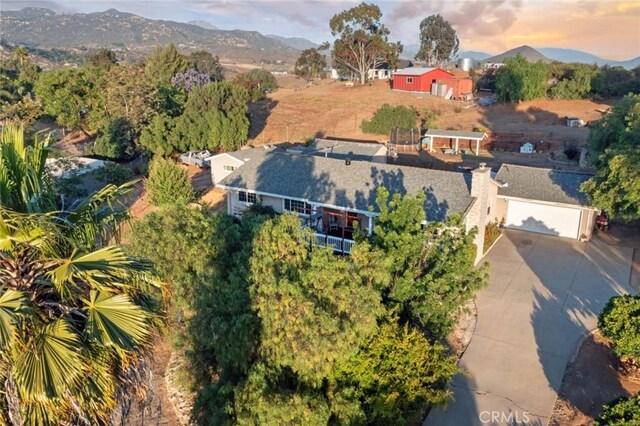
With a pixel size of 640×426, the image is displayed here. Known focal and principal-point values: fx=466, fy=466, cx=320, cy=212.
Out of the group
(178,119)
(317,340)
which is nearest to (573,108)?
(178,119)

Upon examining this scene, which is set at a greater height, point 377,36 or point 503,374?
point 377,36

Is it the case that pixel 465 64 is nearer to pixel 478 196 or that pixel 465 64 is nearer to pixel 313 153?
pixel 313 153

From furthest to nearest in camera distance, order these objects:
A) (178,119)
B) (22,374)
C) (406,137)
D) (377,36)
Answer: (377,36), (406,137), (178,119), (22,374)

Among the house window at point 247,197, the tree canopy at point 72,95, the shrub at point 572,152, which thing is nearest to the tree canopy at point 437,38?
the shrub at point 572,152

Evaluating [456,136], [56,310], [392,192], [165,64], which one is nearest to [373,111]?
[456,136]

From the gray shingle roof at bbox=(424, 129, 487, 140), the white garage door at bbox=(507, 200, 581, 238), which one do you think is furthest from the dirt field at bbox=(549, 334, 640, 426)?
the gray shingle roof at bbox=(424, 129, 487, 140)

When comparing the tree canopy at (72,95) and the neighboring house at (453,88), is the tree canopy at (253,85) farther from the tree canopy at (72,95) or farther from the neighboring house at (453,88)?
the neighboring house at (453,88)

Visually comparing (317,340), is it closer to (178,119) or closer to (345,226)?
(345,226)

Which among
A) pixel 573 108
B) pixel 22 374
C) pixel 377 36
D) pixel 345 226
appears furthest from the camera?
pixel 377 36
